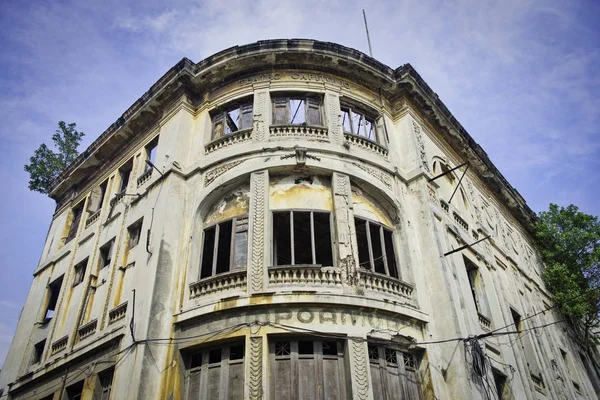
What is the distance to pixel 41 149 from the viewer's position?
22016 mm

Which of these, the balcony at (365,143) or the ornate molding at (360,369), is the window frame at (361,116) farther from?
the ornate molding at (360,369)

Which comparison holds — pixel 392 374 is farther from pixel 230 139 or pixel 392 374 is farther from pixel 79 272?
pixel 79 272

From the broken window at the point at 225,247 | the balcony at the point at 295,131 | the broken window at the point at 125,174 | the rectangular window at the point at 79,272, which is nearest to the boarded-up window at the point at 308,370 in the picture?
the broken window at the point at 225,247

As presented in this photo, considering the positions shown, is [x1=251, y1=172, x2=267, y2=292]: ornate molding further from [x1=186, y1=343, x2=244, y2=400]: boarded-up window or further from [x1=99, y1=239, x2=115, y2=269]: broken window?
[x1=99, y1=239, x2=115, y2=269]: broken window

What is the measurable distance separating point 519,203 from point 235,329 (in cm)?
1721

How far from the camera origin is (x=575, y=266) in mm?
21828

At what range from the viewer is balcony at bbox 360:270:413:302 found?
1098cm

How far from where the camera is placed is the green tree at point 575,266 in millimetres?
21000

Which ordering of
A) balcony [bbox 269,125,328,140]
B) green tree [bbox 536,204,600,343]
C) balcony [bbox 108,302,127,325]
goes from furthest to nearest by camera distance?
green tree [bbox 536,204,600,343]
balcony [bbox 269,125,328,140]
balcony [bbox 108,302,127,325]

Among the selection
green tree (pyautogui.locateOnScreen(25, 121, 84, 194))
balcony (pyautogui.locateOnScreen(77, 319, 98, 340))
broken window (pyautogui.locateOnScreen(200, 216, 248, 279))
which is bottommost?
balcony (pyautogui.locateOnScreen(77, 319, 98, 340))

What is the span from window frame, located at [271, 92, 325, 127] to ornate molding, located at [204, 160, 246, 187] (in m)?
1.82

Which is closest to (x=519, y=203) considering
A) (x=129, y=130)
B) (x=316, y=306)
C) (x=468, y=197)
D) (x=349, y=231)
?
(x=468, y=197)

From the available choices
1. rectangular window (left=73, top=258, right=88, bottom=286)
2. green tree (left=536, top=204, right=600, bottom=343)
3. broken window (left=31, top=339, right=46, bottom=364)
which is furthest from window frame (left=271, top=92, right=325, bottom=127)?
green tree (left=536, top=204, right=600, bottom=343)

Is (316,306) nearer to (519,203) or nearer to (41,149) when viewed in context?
(519,203)
